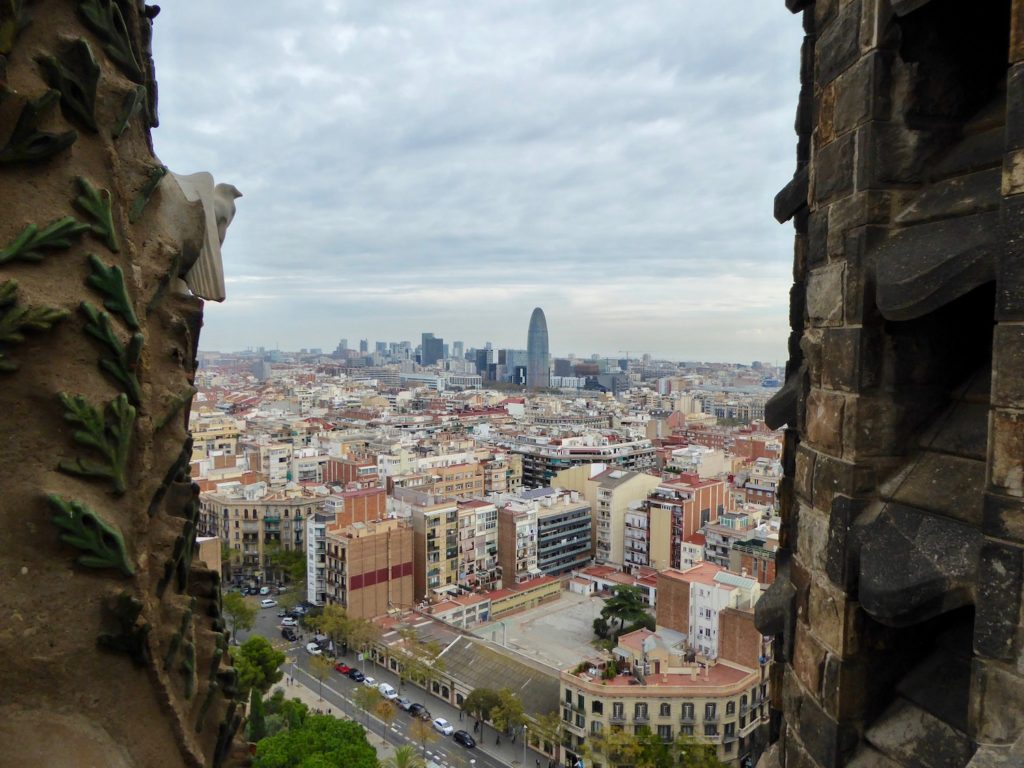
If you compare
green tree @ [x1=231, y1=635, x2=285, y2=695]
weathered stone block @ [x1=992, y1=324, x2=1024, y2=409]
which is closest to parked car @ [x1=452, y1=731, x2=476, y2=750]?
green tree @ [x1=231, y1=635, x2=285, y2=695]

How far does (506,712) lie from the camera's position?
16.6m

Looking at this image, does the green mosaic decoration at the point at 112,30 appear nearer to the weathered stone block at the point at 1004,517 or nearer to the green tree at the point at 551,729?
the weathered stone block at the point at 1004,517

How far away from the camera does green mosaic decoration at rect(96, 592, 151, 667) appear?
1.38m

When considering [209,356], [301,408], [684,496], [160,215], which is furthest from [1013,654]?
[209,356]

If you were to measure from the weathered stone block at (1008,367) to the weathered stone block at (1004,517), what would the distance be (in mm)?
139

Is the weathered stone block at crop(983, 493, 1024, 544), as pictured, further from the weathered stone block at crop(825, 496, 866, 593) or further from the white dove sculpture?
the white dove sculpture

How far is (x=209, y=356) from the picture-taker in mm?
143500

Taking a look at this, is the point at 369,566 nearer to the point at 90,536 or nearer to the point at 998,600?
the point at 90,536

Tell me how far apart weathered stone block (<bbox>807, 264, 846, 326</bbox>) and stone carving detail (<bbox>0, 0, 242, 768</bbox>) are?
4.48ft

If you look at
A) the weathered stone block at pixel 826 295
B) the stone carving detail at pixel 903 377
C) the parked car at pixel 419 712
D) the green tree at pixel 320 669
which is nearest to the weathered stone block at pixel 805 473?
the stone carving detail at pixel 903 377

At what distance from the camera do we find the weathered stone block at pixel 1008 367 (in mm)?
1115

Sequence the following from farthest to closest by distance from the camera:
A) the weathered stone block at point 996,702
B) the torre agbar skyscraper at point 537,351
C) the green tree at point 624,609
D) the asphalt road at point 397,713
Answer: the torre agbar skyscraper at point 537,351
the green tree at point 624,609
the asphalt road at point 397,713
the weathered stone block at point 996,702

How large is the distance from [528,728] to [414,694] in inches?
171

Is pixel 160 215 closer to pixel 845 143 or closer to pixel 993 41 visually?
pixel 845 143
